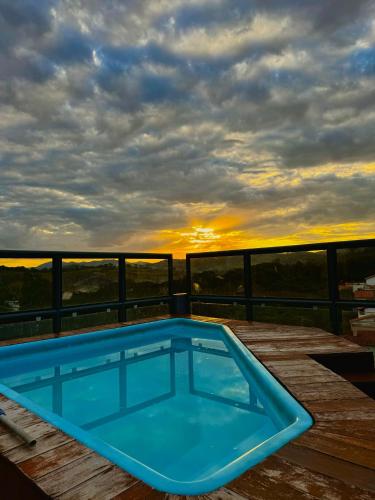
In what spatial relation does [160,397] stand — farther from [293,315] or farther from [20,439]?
[293,315]

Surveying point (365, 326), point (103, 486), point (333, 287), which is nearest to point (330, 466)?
point (103, 486)

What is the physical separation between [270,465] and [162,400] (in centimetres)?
184

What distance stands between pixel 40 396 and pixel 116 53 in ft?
18.1

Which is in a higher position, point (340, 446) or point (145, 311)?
point (145, 311)

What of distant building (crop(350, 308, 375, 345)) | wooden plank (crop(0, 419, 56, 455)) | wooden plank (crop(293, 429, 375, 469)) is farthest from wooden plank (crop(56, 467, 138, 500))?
distant building (crop(350, 308, 375, 345))

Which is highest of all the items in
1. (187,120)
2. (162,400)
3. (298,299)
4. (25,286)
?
(187,120)

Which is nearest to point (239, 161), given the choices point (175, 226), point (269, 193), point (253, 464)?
point (269, 193)

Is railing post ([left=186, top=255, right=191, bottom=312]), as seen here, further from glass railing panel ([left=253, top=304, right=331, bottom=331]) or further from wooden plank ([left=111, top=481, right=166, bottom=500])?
wooden plank ([left=111, top=481, right=166, bottom=500])

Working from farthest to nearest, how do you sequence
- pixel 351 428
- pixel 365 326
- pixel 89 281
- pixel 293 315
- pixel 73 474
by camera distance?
pixel 89 281 < pixel 293 315 < pixel 365 326 < pixel 351 428 < pixel 73 474

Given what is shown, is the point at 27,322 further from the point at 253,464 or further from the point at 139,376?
the point at 253,464

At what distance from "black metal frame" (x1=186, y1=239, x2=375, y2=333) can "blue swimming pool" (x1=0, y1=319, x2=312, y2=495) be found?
2.76 feet

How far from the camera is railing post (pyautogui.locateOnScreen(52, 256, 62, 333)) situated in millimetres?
5180

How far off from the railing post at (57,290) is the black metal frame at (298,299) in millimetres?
2793

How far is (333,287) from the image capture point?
483 centimetres
